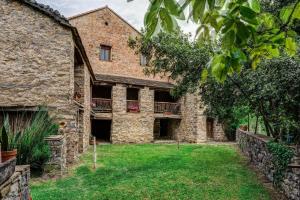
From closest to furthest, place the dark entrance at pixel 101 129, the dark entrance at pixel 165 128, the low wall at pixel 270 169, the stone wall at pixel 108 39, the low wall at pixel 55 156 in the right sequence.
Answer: the low wall at pixel 270 169 → the low wall at pixel 55 156 → the stone wall at pixel 108 39 → the dark entrance at pixel 101 129 → the dark entrance at pixel 165 128

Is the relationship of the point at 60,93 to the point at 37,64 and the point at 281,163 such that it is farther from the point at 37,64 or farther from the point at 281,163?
the point at 281,163

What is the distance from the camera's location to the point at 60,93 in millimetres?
10305

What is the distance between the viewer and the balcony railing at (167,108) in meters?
23.2

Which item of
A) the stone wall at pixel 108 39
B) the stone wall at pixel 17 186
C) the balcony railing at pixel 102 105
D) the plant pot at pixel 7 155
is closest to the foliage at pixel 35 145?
the stone wall at pixel 17 186

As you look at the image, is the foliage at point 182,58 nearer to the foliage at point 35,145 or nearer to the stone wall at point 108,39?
the foliage at point 35,145

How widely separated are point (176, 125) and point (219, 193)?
1666cm

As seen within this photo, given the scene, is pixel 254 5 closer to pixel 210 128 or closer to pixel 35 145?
A: pixel 35 145

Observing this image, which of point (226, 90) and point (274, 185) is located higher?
point (226, 90)

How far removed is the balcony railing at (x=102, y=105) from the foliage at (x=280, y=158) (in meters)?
14.1

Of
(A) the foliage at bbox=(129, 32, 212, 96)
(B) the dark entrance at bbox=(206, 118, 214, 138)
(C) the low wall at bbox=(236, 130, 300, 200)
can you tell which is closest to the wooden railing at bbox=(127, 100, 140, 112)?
(B) the dark entrance at bbox=(206, 118, 214, 138)

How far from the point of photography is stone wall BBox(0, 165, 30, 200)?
10.1ft

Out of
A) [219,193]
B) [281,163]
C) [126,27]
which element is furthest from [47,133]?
[126,27]

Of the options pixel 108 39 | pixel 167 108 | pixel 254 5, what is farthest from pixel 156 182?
pixel 108 39

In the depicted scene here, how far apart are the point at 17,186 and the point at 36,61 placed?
751 centimetres
